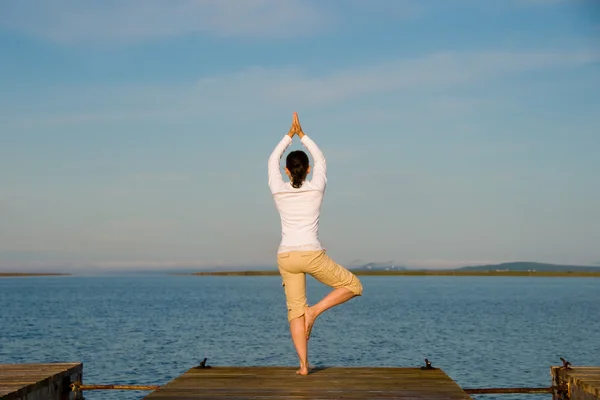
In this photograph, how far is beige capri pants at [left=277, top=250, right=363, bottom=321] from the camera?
10945mm

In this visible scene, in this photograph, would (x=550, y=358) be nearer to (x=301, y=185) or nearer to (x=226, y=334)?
(x=226, y=334)

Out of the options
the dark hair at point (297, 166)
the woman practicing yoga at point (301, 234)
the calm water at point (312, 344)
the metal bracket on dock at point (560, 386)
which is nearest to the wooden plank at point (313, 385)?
the woman practicing yoga at point (301, 234)

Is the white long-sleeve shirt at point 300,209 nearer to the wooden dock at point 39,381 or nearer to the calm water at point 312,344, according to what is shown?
the wooden dock at point 39,381

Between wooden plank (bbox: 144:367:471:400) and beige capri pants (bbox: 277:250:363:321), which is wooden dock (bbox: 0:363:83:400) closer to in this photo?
wooden plank (bbox: 144:367:471:400)

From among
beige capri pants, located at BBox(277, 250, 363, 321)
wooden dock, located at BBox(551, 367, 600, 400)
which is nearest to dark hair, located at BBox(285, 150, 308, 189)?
beige capri pants, located at BBox(277, 250, 363, 321)

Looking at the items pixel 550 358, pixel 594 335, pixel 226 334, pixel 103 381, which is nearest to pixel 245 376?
pixel 103 381

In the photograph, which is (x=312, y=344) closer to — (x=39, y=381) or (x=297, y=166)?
(x=39, y=381)

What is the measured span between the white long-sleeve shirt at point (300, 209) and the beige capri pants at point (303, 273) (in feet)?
0.39

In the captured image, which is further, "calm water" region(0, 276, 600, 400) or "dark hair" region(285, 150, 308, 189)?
"calm water" region(0, 276, 600, 400)

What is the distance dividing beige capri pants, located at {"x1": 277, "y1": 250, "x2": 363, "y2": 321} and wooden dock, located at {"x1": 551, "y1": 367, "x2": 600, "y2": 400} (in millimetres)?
4114

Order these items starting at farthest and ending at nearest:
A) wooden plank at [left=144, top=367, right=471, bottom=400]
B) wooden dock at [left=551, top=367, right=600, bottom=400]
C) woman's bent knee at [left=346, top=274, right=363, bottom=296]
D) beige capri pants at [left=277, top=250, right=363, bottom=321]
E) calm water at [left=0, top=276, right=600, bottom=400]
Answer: calm water at [left=0, top=276, right=600, bottom=400] → wooden dock at [left=551, top=367, right=600, bottom=400] → woman's bent knee at [left=346, top=274, right=363, bottom=296] → beige capri pants at [left=277, top=250, right=363, bottom=321] → wooden plank at [left=144, top=367, right=471, bottom=400]

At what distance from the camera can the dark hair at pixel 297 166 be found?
1098 centimetres

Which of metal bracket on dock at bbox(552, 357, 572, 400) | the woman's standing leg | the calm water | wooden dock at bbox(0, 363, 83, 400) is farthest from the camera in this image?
the calm water

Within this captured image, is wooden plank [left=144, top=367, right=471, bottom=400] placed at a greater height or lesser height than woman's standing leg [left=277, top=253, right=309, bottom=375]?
lesser
